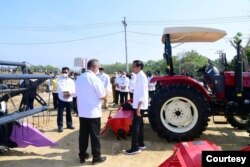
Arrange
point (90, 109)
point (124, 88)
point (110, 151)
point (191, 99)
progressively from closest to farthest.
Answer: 1. point (90, 109)
2. point (110, 151)
3. point (191, 99)
4. point (124, 88)

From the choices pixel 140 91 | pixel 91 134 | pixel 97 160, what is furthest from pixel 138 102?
pixel 97 160

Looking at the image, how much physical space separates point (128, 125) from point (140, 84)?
4.25ft

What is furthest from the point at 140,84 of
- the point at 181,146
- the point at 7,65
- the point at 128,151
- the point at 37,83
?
the point at 181,146

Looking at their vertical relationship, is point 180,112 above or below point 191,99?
below

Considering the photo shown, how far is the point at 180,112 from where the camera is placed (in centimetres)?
750

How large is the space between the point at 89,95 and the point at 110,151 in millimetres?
1414

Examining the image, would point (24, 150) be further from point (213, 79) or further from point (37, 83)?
point (213, 79)

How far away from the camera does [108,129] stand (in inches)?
324

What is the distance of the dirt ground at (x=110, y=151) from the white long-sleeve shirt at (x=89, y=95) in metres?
0.86

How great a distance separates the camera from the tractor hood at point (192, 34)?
7.57 m

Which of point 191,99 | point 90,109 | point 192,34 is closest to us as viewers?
point 90,109

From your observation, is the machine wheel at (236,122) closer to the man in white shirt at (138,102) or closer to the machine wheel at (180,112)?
the machine wheel at (180,112)

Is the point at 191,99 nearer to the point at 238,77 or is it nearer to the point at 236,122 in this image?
the point at 238,77

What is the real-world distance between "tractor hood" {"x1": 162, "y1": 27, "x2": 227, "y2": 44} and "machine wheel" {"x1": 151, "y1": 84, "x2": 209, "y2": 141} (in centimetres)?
112
